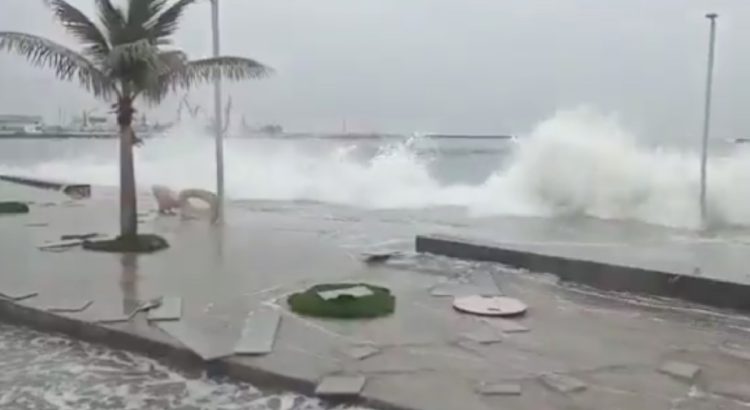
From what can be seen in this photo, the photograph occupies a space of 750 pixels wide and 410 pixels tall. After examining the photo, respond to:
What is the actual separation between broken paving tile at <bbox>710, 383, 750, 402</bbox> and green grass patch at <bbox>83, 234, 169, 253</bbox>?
6.82m

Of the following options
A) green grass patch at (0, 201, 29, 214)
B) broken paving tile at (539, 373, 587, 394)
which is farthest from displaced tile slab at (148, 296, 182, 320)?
green grass patch at (0, 201, 29, 214)

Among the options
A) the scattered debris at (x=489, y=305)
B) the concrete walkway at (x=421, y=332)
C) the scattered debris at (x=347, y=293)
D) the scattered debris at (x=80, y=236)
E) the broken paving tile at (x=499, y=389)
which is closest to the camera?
the broken paving tile at (x=499, y=389)

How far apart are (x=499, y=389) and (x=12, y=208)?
12.0 m

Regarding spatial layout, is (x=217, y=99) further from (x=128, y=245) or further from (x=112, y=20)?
(x=128, y=245)

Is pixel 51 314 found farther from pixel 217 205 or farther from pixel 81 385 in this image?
pixel 217 205

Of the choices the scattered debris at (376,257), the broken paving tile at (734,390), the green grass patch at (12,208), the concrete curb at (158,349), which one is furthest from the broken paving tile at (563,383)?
the green grass patch at (12,208)

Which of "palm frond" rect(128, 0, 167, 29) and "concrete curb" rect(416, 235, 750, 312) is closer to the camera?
"concrete curb" rect(416, 235, 750, 312)

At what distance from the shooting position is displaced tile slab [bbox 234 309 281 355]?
5.05m

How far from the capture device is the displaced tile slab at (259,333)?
5.05m

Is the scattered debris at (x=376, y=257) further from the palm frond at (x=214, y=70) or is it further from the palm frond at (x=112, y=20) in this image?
the palm frond at (x=112, y=20)

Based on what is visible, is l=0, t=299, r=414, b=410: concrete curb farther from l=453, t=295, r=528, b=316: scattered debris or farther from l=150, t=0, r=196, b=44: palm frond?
l=150, t=0, r=196, b=44: palm frond

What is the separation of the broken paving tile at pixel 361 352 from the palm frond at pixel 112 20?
5.64 metres

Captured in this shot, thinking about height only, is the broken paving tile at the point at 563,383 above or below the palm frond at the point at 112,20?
below

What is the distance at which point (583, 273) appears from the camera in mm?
7652
